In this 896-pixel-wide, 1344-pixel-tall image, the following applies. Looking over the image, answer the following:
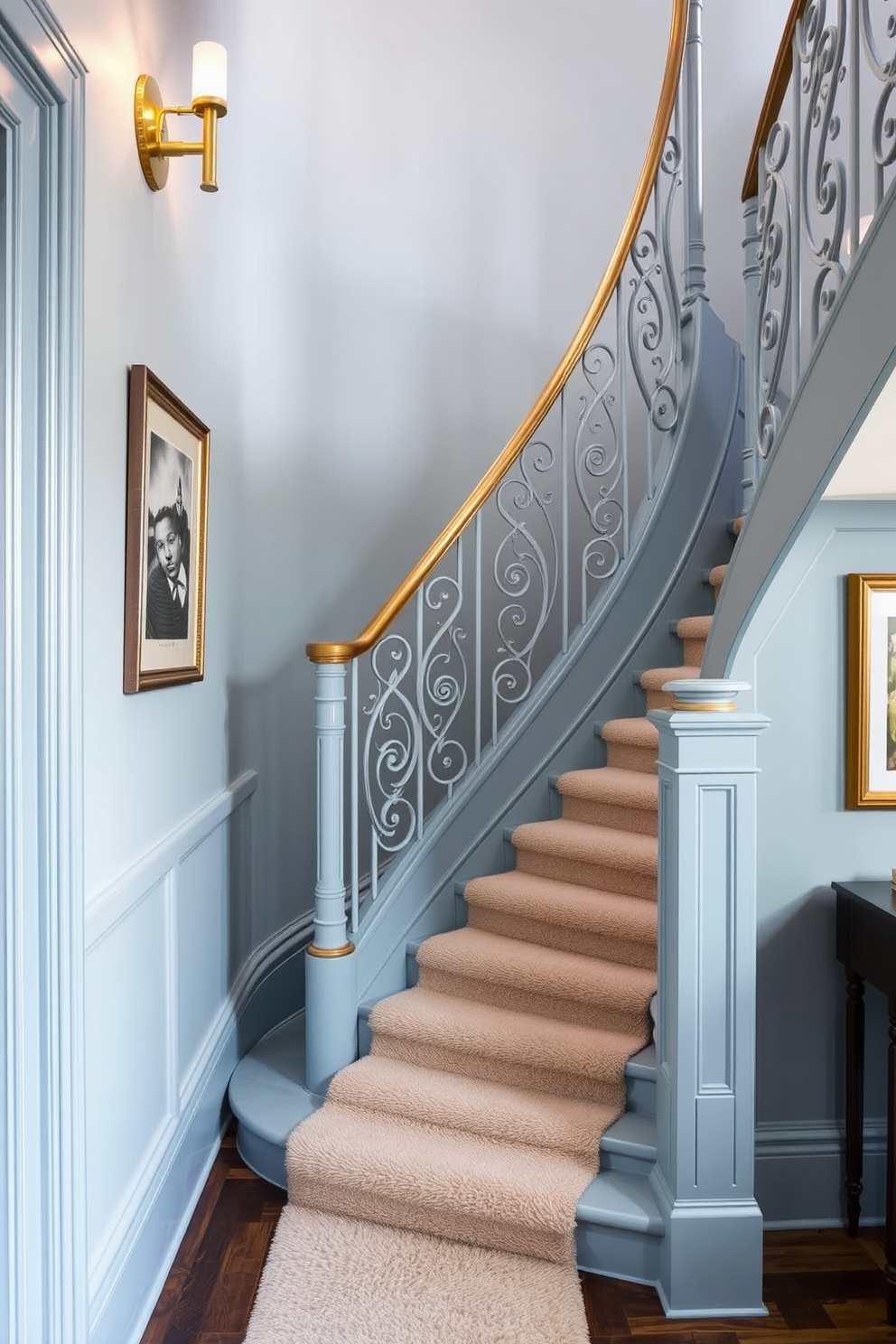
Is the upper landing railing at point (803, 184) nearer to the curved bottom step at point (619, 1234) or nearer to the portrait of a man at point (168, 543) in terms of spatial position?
the portrait of a man at point (168, 543)

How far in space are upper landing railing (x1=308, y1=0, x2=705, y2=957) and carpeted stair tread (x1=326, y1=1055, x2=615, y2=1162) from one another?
36cm

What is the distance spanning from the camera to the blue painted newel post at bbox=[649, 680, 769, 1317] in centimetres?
201

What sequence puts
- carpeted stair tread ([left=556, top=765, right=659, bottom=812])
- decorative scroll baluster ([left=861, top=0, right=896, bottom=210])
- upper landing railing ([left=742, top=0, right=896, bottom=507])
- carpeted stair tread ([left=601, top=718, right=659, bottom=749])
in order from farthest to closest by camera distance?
carpeted stair tread ([left=601, top=718, right=659, bottom=749]), carpeted stair tread ([left=556, top=765, right=659, bottom=812]), upper landing railing ([left=742, top=0, right=896, bottom=507]), decorative scroll baluster ([left=861, top=0, right=896, bottom=210])

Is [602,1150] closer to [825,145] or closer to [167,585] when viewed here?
[167,585]

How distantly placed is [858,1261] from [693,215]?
11.0ft

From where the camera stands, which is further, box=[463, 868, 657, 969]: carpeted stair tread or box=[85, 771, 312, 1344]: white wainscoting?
box=[463, 868, 657, 969]: carpeted stair tread

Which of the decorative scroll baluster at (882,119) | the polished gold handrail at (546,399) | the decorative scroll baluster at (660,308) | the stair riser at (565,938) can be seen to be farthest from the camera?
the decorative scroll baluster at (660,308)

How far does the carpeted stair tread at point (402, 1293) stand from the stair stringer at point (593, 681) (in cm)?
69

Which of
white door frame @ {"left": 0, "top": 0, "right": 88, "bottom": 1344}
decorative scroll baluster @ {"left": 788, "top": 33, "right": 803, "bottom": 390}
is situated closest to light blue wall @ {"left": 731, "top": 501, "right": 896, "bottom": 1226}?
decorative scroll baluster @ {"left": 788, "top": 33, "right": 803, "bottom": 390}

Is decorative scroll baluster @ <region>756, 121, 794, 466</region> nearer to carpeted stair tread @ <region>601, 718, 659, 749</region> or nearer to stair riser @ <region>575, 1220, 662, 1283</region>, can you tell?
carpeted stair tread @ <region>601, 718, 659, 749</region>

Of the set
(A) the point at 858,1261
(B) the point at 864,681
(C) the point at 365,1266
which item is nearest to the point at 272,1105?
(C) the point at 365,1266

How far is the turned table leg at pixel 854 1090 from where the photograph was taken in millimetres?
2254

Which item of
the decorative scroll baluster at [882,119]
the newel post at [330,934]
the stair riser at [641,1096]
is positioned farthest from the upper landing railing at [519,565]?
the decorative scroll baluster at [882,119]

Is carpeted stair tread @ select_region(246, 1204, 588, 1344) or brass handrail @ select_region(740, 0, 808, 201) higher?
brass handrail @ select_region(740, 0, 808, 201)
